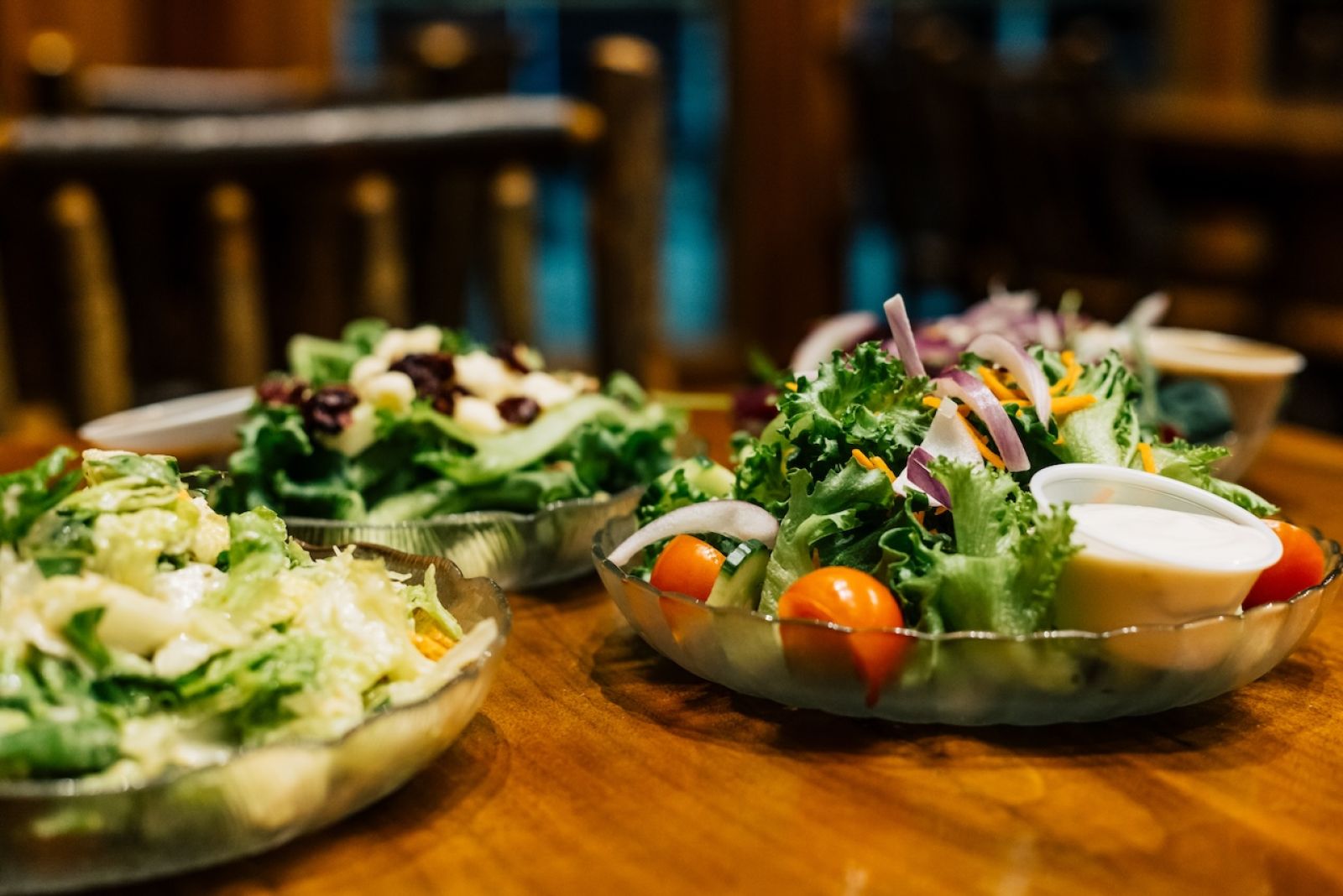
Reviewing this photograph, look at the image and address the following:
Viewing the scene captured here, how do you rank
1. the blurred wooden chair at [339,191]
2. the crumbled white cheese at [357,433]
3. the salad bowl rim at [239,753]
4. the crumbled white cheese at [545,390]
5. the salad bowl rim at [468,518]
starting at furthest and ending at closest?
the blurred wooden chair at [339,191] → the crumbled white cheese at [545,390] → the crumbled white cheese at [357,433] → the salad bowl rim at [468,518] → the salad bowl rim at [239,753]

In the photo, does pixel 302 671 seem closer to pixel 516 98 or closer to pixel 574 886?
pixel 574 886

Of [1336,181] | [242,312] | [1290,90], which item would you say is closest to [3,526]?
[242,312]

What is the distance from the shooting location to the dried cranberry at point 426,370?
4.73 feet

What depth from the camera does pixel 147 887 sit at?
833mm

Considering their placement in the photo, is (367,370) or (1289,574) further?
(367,370)

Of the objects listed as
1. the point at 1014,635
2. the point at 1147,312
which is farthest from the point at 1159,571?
the point at 1147,312

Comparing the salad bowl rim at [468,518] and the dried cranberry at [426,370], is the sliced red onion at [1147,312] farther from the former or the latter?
the dried cranberry at [426,370]

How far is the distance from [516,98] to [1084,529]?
73.3 inches

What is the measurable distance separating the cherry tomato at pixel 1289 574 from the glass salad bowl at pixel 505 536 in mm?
573

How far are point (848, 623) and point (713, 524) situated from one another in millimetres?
185

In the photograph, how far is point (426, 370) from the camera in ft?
4.76

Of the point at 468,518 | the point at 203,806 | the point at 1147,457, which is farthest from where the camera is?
the point at 468,518

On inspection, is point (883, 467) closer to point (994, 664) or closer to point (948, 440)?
point (948, 440)

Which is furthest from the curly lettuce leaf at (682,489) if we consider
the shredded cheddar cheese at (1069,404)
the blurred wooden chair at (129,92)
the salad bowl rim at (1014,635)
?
the blurred wooden chair at (129,92)
